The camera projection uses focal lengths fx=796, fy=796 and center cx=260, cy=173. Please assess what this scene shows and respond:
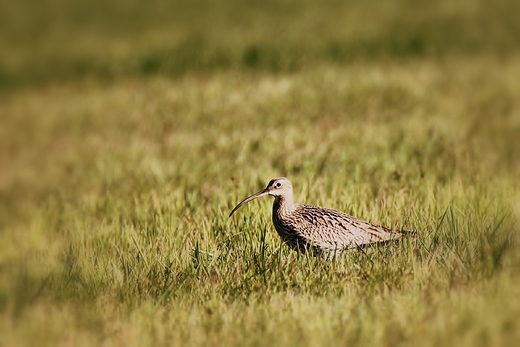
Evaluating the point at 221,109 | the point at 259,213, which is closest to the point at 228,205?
the point at 259,213

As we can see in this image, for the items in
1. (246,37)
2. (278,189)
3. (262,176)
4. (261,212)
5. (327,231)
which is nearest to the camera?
(327,231)

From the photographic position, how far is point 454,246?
621 centimetres

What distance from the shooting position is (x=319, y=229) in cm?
686

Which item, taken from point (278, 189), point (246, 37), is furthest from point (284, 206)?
point (246, 37)

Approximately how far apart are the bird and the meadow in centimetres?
18

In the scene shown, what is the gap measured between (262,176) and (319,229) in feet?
8.36

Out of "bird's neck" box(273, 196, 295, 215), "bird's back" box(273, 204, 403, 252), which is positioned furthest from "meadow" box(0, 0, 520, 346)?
"bird's neck" box(273, 196, 295, 215)

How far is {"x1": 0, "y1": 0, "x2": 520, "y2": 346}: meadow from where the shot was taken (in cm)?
546

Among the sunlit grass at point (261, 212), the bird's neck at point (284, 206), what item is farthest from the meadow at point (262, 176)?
the bird's neck at point (284, 206)

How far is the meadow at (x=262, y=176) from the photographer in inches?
215

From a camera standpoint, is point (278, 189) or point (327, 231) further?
point (278, 189)

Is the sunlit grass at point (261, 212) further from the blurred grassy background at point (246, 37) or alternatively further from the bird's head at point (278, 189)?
the blurred grassy background at point (246, 37)

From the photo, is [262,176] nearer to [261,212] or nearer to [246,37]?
[261,212]

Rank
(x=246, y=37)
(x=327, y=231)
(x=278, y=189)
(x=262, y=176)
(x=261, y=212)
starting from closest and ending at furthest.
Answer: (x=327, y=231)
(x=278, y=189)
(x=261, y=212)
(x=262, y=176)
(x=246, y=37)
